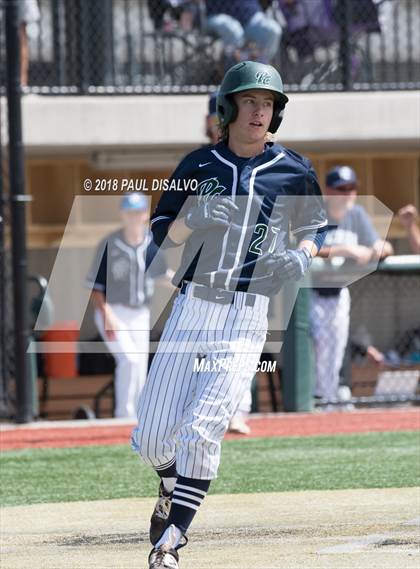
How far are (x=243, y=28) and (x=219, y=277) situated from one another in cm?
839

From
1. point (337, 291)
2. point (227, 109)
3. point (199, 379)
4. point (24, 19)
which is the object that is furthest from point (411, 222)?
point (199, 379)

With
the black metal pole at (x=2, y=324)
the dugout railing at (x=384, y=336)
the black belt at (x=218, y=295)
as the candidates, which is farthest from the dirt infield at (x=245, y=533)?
the black metal pole at (x=2, y=324)

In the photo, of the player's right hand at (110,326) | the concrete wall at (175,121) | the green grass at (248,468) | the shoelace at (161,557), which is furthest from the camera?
the concrete wall at (175,121)

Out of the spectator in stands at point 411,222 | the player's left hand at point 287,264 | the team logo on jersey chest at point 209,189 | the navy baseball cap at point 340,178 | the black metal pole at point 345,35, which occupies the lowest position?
the spectator in stands at point 411,222

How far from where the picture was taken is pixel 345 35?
515 inches

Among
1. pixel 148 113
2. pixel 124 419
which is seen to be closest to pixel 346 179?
pixel 124 419

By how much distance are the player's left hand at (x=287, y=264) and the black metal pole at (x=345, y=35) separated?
8.47m

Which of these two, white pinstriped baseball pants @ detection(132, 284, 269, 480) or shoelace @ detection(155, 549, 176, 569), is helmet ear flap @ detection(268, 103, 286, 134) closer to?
white pinstriped baseball pants @ detection(132, 284, 269, 480)

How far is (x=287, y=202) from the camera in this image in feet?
16.6

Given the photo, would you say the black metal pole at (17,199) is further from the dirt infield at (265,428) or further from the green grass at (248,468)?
the green grass at (248,468)

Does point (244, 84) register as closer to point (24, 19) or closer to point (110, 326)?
point (110, 326)

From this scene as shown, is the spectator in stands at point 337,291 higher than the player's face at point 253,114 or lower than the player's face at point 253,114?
lower

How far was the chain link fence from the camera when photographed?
12789mm

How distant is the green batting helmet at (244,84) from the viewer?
489cm
